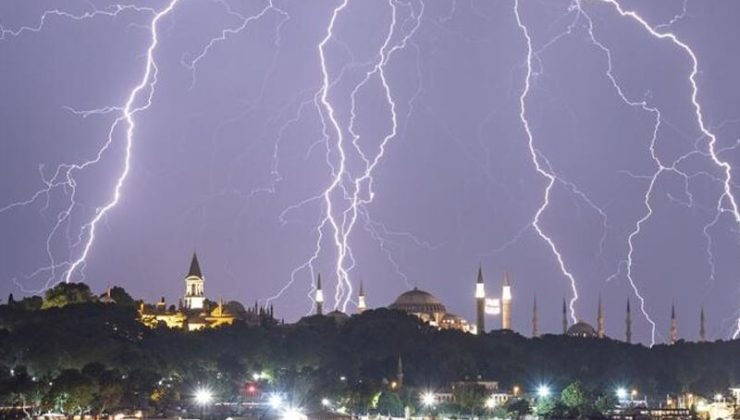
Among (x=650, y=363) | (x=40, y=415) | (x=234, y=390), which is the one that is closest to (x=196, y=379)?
(x=234, y=390)

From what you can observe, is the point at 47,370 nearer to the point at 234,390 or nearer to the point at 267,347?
the point at 234,390

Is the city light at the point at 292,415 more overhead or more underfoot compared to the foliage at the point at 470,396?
more underfoot

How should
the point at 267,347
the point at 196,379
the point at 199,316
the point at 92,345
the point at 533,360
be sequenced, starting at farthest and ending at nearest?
the point at 199,316
the point at 533,360
the point at 267,347
the point at 196,379
the point at 92,345

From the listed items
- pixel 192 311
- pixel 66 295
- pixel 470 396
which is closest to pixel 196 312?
pixel 192 311

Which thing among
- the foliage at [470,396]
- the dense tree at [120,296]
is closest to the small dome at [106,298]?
the dense tree at [120,296]

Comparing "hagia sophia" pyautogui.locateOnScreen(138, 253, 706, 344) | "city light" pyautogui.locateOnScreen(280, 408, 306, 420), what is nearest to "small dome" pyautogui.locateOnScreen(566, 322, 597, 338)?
"hagia sophia" pyautogui.locateOnScreen(138, 253, 706, 344)

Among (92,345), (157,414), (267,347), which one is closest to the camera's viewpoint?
(157,414)

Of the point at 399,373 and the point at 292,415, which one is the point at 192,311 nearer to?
the point at 399,373

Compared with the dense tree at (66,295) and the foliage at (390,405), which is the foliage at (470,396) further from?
the dense tree at (66,295)
